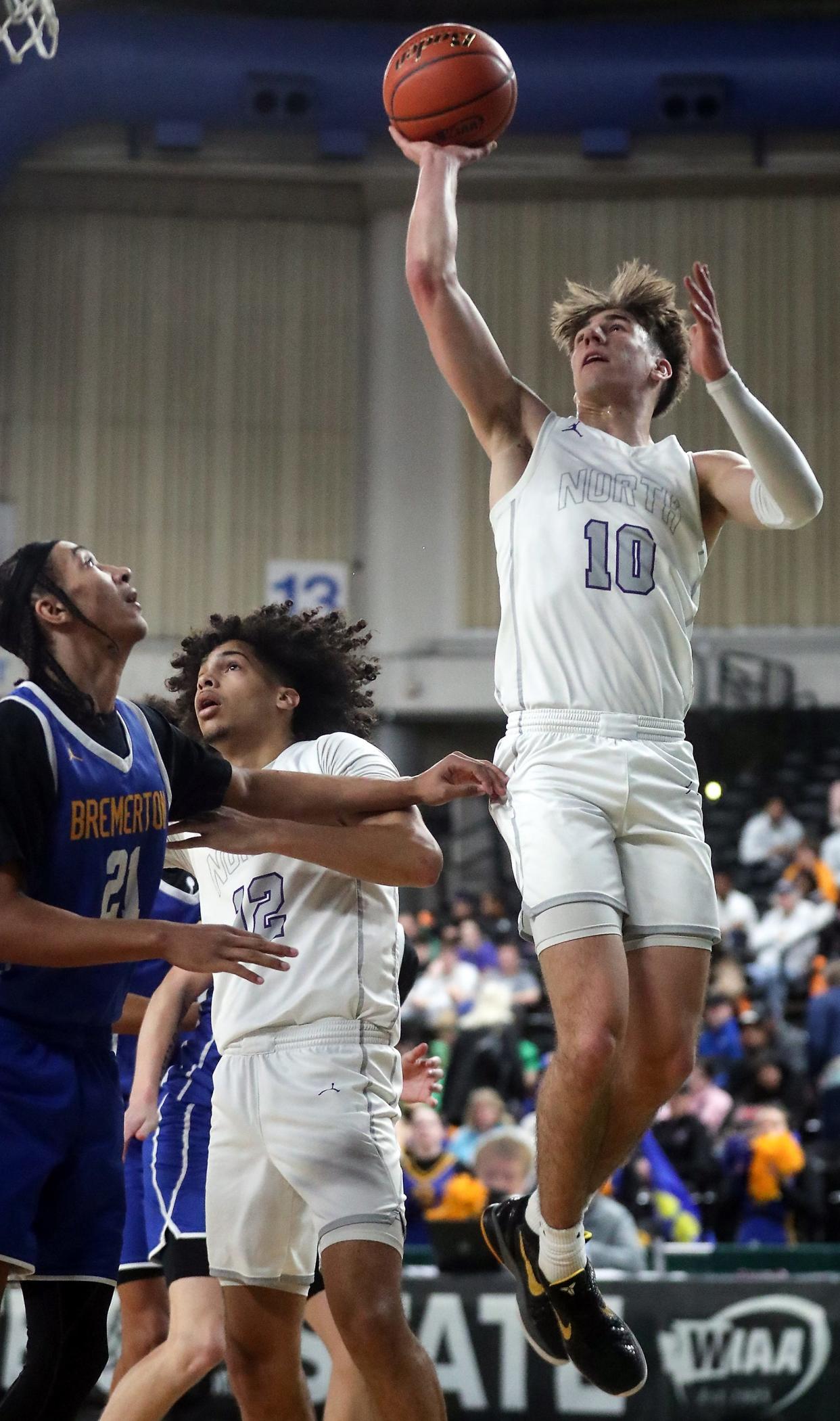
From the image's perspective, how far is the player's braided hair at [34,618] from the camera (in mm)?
3764

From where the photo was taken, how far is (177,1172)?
5195mm

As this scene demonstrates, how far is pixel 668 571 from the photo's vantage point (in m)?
4.41

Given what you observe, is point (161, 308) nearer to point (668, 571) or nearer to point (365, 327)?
point (365, 327)

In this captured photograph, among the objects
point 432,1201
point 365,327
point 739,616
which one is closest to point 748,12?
point 365,327

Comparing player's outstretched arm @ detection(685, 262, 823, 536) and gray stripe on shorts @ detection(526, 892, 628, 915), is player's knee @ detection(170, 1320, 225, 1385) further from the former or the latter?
player's outstretched arm @ detection(685, 262, 823, 536)

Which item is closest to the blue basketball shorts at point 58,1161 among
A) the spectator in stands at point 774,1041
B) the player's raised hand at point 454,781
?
Answer: the player's raised hand at point 454,781

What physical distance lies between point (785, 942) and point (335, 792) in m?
11.0

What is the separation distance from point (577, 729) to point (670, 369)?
120cm

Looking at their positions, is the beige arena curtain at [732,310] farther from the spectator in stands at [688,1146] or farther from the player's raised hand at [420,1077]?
the player's raised hand at [420,1077]

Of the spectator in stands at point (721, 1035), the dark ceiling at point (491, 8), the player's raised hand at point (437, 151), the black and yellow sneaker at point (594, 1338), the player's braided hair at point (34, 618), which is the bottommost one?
the spectator in stands at point (721, 1035)

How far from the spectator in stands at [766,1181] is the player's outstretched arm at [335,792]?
19.9 ft

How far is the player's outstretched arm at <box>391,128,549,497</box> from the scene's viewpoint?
4.43 m

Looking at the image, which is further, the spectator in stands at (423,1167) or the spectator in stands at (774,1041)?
the spectator in stands at (774,1041)

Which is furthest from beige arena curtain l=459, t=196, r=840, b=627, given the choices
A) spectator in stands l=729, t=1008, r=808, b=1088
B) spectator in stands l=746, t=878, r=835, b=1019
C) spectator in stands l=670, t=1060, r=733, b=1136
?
spectator in stands l=670, t=1060, r=733, b=1136
